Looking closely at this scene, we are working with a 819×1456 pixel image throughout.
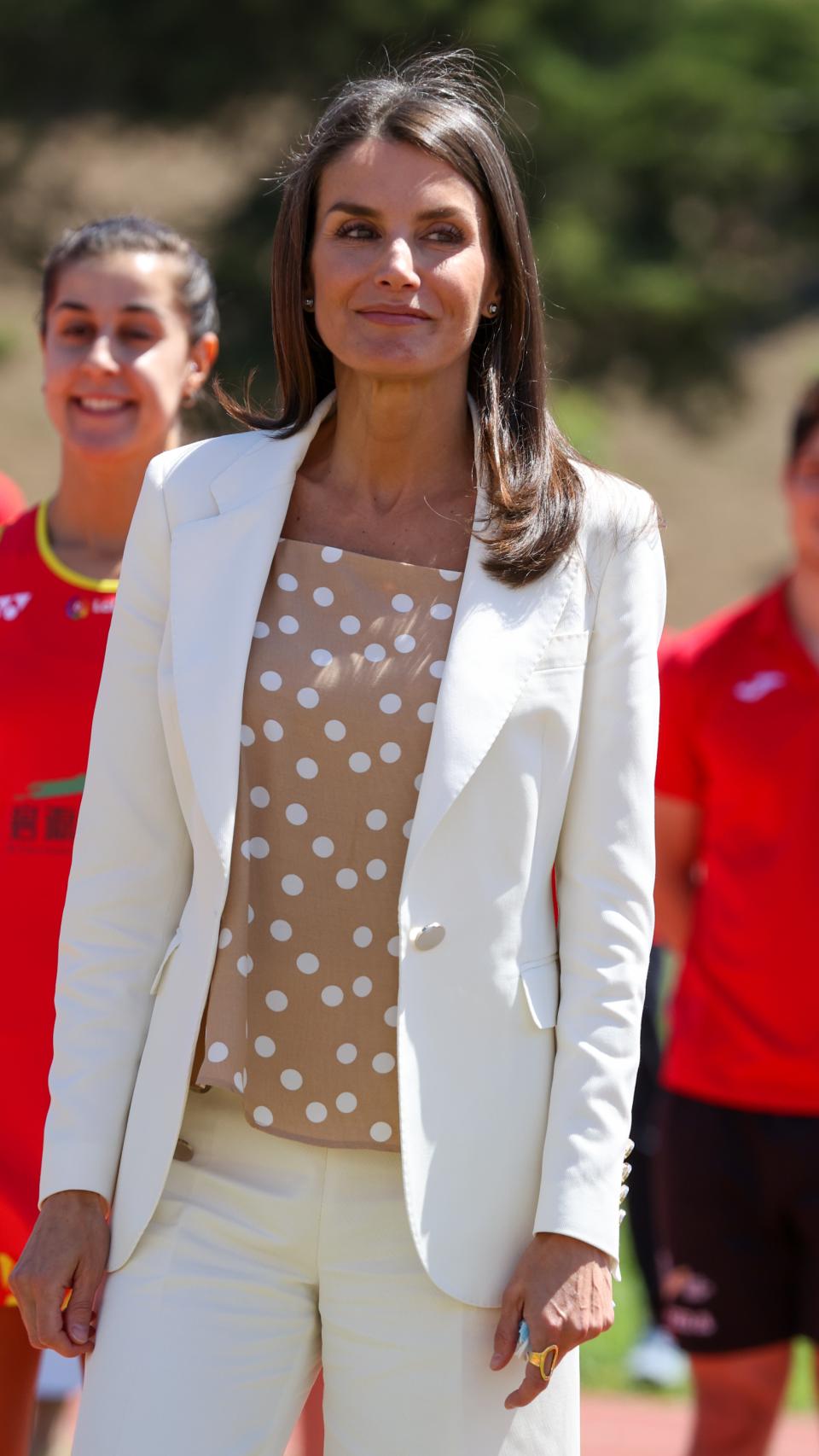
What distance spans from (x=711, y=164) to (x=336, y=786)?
13393 mm

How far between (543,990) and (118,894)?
0.51m

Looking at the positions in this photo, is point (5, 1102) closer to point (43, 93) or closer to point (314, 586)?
point (314, 586)

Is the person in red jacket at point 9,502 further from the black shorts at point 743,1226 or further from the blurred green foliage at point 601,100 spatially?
the blurred green foliage at point 601,100

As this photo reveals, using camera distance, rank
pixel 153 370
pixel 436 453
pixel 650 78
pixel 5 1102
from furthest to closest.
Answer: pixel 650 78, pixel 153 370, pixel 5 1102, pixel 436 453

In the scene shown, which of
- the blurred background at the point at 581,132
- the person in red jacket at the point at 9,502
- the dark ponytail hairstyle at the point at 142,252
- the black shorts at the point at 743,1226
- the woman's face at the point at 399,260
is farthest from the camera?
the blurred background at the point at 581,132

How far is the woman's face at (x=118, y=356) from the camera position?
310cm

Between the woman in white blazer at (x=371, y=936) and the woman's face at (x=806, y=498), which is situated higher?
the woman's face at (x=806, y=498)

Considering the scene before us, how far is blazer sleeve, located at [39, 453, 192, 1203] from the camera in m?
2.14

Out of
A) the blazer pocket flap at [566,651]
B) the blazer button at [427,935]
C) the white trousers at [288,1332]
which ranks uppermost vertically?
the blazer pocket flap at [566,651]

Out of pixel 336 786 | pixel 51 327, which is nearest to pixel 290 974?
pixel 336 786

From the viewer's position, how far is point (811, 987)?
3.43m

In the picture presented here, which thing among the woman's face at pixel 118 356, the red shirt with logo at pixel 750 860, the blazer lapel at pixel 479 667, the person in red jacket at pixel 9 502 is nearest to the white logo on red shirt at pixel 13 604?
the woman's face at pixel 118 356

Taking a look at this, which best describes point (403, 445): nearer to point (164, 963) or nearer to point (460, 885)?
point (460, 885)

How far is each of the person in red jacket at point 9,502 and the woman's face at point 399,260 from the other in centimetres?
137
